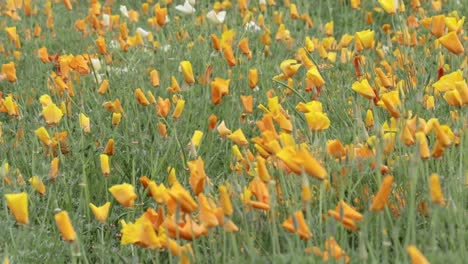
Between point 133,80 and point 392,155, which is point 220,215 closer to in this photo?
point 392,155

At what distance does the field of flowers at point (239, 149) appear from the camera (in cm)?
189

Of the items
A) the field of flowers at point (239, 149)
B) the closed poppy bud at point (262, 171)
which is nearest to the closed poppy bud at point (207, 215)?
the field of flowers at point (239, 149)

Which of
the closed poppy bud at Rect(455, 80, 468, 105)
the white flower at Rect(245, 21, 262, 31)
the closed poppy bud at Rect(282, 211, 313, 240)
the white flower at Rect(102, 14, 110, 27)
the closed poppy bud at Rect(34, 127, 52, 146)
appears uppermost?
the closed poppy bud at Rect(455, 80, 468, 105)

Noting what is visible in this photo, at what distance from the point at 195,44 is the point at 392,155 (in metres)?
2.14

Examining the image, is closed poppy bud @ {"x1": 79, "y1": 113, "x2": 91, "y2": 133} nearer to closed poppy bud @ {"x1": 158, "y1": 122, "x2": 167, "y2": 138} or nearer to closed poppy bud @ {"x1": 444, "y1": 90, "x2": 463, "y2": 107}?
closed poppy bud @ {"x1": 158, "y1": 122, "x2": 167, "y2": 138}

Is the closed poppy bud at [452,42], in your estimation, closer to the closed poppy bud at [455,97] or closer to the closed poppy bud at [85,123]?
the closed poppy bud at [455,97]

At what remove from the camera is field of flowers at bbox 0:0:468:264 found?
6.20ft

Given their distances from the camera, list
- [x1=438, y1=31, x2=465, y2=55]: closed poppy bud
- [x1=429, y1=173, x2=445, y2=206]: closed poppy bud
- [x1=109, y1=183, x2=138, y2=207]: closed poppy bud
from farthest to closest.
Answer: [x1=438, y1=31, x2=465, y2=55]: closed poppy bud < [x1=109, y1=183, x2=138, y2=207]: closed poppy bud < [x1=429, y1=173, x2=445, y2=206]: closed poppy bud

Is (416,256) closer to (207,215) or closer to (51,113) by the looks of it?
(207,215)

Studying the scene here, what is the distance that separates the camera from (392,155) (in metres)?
2.43

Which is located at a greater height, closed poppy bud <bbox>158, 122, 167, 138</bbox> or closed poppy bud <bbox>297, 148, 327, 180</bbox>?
closed poppy bud <bbox>297, 148, 327, 180</bbox>

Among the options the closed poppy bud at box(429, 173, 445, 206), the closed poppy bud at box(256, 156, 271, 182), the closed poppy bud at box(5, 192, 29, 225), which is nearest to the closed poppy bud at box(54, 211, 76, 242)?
the closed poppy bud at box(5, 192, 29, 225)

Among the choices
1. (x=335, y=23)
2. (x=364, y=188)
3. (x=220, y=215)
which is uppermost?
(x=220, y=215)

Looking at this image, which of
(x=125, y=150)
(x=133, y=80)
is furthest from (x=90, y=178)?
(x=133, y=80)
